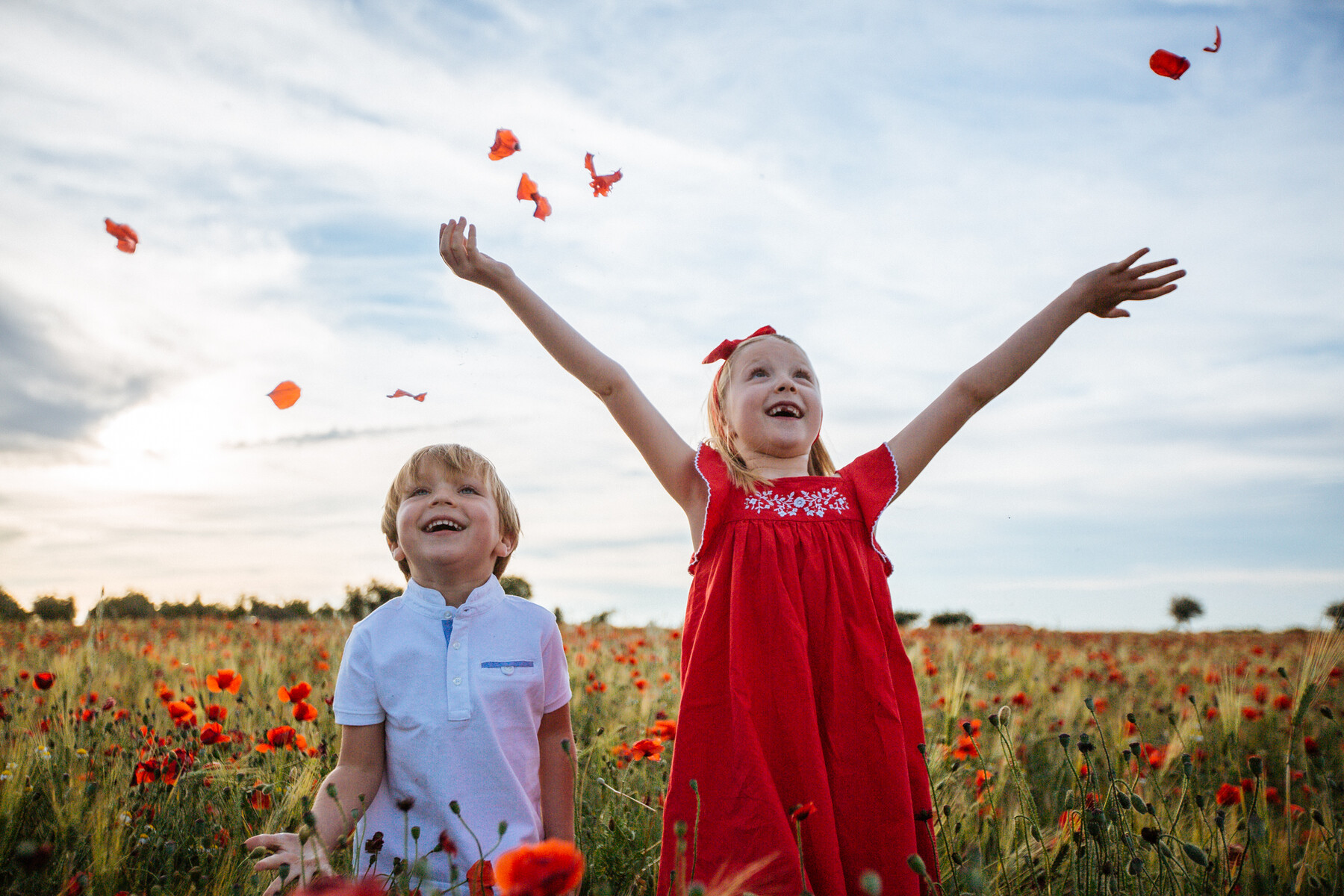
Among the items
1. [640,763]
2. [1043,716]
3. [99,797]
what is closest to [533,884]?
[99,797]

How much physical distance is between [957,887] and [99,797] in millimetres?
2227

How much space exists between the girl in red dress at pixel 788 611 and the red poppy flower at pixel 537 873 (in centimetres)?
107

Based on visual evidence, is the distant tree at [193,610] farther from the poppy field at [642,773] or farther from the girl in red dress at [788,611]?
the girl in red dress at [788,611]

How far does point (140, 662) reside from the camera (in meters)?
5.44

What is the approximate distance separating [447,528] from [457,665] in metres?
0.38

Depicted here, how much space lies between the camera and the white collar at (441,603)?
2.40 m

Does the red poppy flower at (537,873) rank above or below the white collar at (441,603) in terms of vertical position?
below

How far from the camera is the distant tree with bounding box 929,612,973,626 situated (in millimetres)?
16953

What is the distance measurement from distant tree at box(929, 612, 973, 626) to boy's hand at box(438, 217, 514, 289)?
15.5 metres

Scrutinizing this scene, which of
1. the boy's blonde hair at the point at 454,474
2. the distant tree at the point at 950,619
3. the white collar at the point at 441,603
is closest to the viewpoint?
the white collar at the point at 441,603

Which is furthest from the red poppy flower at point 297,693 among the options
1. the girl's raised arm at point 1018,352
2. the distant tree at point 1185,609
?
the distant tree at point 1185,609

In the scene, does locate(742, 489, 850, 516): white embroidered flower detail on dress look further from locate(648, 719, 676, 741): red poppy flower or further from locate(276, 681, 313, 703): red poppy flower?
locate(276, 681, 313, 703): red poppy flower

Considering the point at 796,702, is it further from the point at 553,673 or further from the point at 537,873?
the point at 537,873

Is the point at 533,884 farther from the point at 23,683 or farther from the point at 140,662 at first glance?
the point at 140,662
